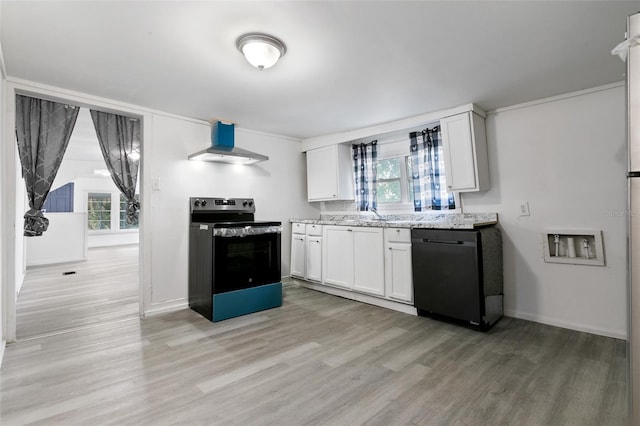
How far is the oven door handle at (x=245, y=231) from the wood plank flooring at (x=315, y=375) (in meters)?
0.85

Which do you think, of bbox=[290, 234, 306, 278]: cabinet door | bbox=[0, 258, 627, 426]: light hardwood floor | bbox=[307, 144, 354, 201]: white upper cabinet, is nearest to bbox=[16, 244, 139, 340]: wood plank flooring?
bbox=[0, 258, 627, 426]: light hardwood floor

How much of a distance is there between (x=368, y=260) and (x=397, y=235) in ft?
1.52

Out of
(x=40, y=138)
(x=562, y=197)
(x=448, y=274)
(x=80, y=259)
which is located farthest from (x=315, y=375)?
(x=80, y=259)

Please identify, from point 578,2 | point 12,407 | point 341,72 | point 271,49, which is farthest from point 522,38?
point 12,407

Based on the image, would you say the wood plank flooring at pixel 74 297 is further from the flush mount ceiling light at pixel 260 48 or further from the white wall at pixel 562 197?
the white wall at pixel 562 197

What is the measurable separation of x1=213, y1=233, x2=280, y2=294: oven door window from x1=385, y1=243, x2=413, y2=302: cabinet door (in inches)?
47.7

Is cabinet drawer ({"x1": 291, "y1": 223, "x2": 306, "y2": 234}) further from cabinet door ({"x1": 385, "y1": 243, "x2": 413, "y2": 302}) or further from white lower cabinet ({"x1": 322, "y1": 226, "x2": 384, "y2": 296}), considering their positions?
cabinet door ({"x1": 385, "y1": 243, "x2": 413, "y2": 302})

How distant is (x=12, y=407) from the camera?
157cm

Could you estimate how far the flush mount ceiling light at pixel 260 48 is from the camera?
5.91 ft

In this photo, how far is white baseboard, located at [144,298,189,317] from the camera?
9.96 ft

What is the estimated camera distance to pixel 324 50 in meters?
1.98

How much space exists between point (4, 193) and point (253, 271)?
212 centimetres

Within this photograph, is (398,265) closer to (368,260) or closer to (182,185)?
(368,260)

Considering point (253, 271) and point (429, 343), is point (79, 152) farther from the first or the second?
point (429, 343)
